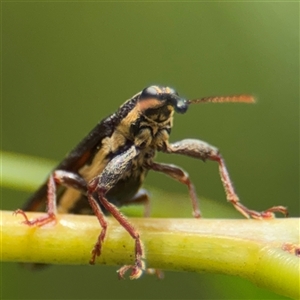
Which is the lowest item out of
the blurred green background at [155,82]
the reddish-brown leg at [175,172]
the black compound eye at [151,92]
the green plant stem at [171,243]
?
the green plant stem at [171,243]

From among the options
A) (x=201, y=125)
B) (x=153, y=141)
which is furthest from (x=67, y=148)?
(x=153, y=141)

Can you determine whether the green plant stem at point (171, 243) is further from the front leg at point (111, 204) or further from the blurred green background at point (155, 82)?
the blurred green background at point (155, 82)

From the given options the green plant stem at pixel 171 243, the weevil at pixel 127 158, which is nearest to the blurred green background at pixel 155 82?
the weevil at pixel 127 158

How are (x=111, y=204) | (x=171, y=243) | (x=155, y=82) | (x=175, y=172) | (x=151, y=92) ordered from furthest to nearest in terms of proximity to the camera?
(x=155, y=82) < (x=175, y=172) < (x=151, y=92) < (x=111, y=204) < (x=171, y=243)

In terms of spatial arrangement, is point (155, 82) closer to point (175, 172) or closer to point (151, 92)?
point (175, 172)

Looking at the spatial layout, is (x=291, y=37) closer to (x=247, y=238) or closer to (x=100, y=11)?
(x=100, y=11)

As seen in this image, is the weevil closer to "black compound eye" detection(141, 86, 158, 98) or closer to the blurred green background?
"black compound eye" detection(141, 86, 158, 98)

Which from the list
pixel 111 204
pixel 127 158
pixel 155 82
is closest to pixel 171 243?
pixel 111 204
